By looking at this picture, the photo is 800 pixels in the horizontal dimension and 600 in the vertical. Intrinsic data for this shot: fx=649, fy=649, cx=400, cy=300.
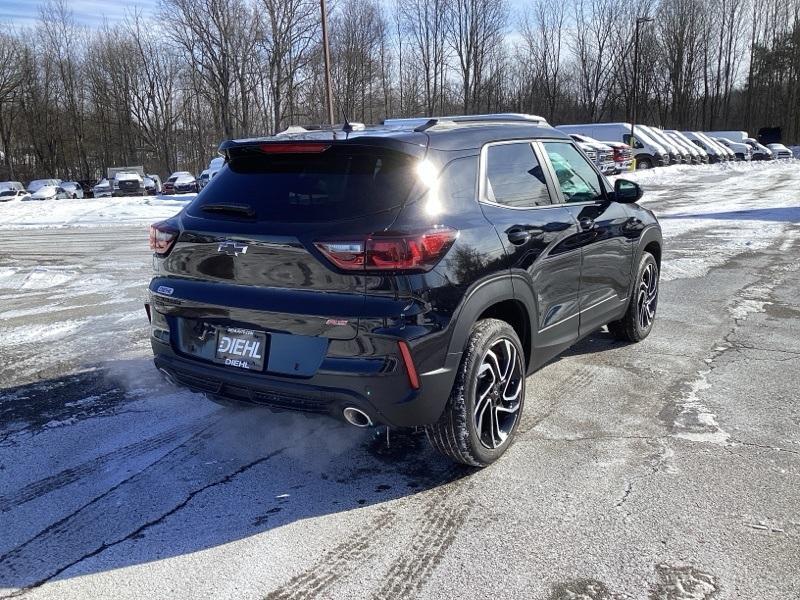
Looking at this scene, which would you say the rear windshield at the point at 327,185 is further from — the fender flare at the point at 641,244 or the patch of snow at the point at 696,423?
the fender flare at the point at 641,244

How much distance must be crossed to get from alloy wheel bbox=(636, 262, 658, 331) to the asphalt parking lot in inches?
8.9

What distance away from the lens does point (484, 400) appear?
3430 millimetres

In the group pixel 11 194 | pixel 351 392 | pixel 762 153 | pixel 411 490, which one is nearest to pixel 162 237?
pixel 351 392

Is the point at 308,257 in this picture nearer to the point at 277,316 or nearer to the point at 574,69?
the point at 277,316

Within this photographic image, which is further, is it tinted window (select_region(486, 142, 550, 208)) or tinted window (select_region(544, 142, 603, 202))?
tinted window (select_region(544, 142, 603, 202))

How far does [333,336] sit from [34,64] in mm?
62152

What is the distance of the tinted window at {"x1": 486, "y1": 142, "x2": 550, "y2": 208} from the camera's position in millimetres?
3608

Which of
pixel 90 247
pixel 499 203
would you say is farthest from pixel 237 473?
pixel 90 247

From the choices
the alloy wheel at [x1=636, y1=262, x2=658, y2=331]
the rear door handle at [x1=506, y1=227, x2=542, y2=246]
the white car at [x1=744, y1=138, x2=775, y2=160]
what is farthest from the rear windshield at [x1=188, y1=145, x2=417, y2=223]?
the white car at [x1=744, y1=138, x2=775, y2=160]

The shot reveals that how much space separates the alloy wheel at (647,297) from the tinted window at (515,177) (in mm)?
1868

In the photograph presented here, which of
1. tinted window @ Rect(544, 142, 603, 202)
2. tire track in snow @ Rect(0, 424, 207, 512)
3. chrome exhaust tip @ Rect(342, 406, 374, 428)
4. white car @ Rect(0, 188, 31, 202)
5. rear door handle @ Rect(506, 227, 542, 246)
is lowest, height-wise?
tire track in snow @ Rect(0, 424, 207, 512)

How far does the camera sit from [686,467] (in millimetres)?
3438

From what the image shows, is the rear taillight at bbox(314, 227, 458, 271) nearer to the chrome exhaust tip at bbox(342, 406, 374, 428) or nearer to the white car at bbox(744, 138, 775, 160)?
the chrome exhaust tip at bbox(342, 406, 374, 428)

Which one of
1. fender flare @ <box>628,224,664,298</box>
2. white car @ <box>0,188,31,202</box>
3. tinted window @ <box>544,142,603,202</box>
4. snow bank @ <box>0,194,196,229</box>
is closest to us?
tinted window @ <box>544,142,603,202</box>
